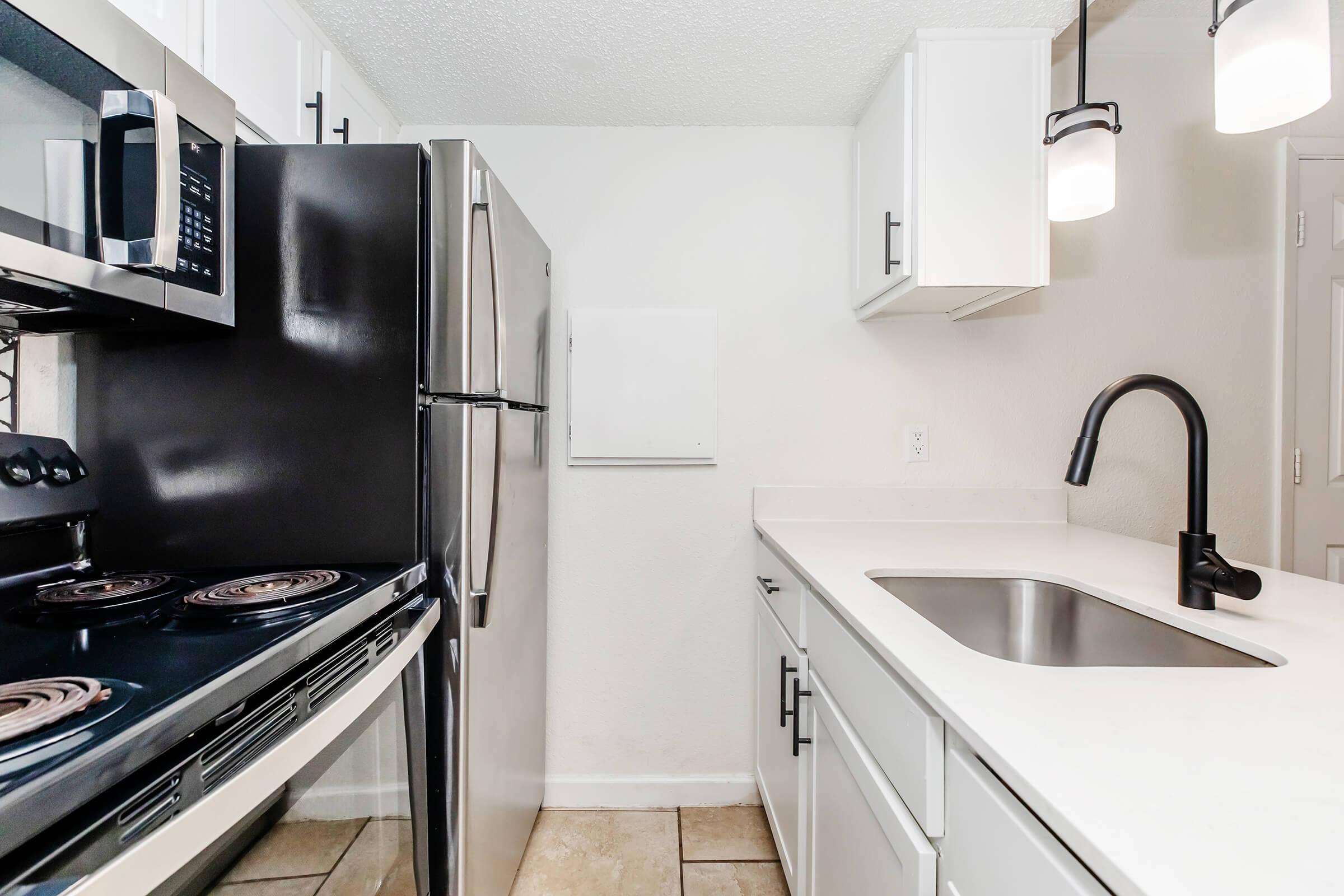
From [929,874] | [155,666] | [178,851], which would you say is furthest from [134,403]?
[929,874]

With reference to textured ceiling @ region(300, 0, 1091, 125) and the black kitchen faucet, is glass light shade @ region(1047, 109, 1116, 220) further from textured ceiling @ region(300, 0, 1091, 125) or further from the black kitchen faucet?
the black kitchen faucet

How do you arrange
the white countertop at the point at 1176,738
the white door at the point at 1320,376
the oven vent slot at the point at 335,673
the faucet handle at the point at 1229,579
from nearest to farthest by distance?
the white countertop at the point at 1176,738
the oven vent slot at the point at 335,673
the faucet handle at the point at 1229,579
the white door at the point at 1320,376

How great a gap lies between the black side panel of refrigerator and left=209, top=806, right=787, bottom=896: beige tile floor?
505 millimetres

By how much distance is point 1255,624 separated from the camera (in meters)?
0.89

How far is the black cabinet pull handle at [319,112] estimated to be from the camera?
57.2 inches

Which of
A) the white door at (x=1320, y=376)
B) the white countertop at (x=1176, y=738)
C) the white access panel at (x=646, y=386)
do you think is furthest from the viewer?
the white access panel at (x=646, y=386)

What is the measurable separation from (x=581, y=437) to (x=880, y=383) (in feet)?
3.28

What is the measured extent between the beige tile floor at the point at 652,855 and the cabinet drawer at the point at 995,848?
1.18 meters

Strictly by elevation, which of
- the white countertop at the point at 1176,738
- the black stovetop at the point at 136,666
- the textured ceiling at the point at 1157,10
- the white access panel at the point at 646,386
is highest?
the textured ceiling at the point at 1157,10

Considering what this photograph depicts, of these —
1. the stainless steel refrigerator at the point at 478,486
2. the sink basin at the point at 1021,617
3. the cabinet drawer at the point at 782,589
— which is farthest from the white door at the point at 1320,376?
the stainless steel refrigerator at the point at 478,486

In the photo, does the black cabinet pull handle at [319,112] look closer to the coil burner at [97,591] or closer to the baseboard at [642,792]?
the coil burner at [97,591]

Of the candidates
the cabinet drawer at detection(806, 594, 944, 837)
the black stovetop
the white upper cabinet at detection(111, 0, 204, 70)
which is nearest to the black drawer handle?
the cabinet drawer at detection(806, 594, 944, 837)

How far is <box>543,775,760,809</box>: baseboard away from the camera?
1984mm

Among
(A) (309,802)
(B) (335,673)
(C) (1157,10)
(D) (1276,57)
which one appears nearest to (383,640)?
(B) (335,673)
